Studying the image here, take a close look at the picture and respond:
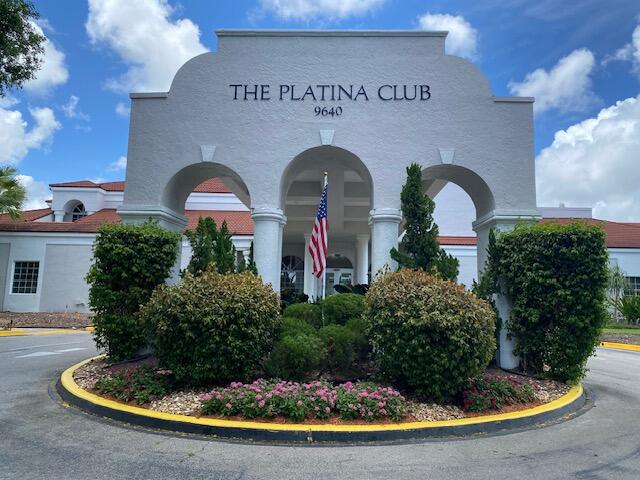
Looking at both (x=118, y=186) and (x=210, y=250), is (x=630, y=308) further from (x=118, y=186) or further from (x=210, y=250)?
(x=118, y=186)

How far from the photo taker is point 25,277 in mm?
24984

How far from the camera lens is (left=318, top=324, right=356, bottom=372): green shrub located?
749cm

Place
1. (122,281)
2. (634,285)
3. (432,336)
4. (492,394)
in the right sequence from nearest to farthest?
1. (432,336)
2. (492,394)
3. (122,281)
4. (634,285)

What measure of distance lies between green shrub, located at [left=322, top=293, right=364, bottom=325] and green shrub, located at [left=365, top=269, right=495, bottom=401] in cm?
146

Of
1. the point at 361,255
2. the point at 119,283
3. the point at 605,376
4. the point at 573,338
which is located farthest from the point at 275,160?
the point at 361,255

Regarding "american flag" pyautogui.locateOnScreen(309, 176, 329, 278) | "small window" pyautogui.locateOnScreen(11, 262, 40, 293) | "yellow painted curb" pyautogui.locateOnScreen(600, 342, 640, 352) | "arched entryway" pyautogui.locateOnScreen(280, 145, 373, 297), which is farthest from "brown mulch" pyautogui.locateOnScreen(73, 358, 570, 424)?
"small window" pyautogui.locateOnScreen(11, 262, 40, 293)

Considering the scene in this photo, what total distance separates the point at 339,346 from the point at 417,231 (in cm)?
308

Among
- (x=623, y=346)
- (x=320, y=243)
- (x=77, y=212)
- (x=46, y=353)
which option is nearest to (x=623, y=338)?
(x=623, y=346)

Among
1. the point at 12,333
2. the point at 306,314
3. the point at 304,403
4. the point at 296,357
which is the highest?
the point at 306,314

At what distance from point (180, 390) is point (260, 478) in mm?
3052

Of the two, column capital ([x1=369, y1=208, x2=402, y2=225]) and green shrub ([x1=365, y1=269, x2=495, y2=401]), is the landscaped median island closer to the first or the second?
green shrub ([x1=365, y1=269, x2=495, y2=401])

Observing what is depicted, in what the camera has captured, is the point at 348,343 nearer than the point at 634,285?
Yes

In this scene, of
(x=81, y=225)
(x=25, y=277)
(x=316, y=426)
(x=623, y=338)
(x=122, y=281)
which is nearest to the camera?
(x=316, y=426)

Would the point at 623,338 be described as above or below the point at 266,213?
below
